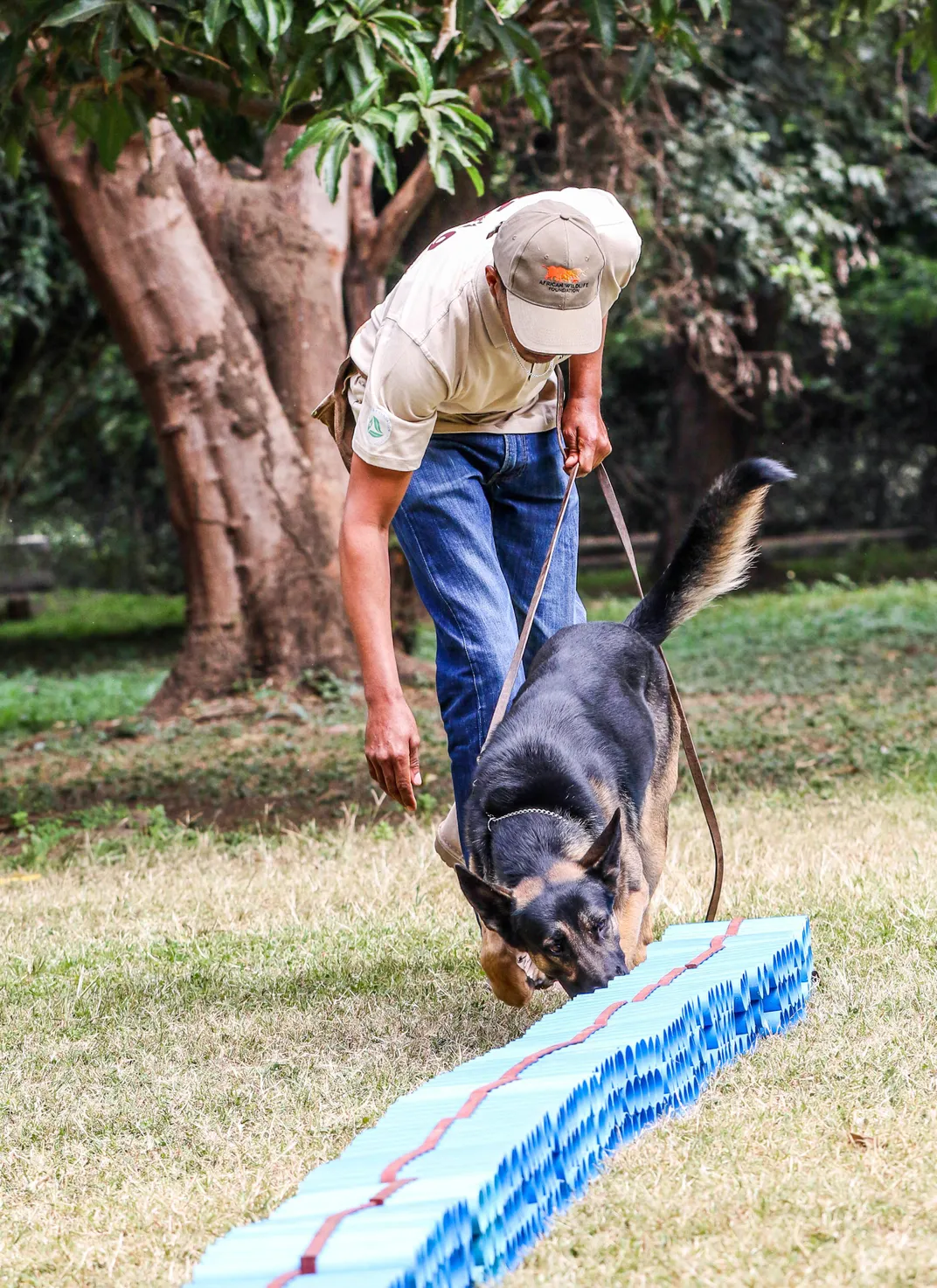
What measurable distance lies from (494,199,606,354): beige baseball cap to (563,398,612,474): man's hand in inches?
20.7

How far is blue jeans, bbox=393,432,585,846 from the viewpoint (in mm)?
3854

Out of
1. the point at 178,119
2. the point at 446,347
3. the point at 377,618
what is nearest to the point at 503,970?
the point at 377,618

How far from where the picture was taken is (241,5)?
441cm

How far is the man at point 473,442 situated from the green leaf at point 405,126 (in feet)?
2.74

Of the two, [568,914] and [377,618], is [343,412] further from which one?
[568,914]

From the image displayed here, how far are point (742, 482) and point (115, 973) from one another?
2.33m

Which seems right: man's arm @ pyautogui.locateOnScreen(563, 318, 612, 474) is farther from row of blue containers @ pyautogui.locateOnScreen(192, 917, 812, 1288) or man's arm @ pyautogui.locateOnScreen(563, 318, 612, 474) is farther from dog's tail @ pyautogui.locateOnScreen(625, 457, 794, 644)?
row of blue containers @ pyautogui.locateOnScreen(192, 917, 812, 1288)

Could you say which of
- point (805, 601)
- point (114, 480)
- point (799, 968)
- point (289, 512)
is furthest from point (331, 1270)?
point (114, 480)

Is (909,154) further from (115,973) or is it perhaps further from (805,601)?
(115,973)

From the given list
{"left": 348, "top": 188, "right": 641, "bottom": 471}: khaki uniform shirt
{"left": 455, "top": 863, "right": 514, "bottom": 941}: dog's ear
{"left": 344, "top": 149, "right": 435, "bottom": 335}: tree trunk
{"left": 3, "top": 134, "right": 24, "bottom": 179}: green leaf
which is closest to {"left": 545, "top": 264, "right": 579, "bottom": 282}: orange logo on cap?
{"left": 348, "top": 188, "right": 641, "bottom": 471}: khaki uniform shirt

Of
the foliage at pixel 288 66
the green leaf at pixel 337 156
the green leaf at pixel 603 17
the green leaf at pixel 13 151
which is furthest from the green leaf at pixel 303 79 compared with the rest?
the green leaf at pixel 13 151

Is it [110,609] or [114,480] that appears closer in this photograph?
[110,609]

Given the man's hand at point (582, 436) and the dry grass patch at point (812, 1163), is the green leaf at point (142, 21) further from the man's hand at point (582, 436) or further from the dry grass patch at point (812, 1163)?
the dry grass patch at point (812, 1163)

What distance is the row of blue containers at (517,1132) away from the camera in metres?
2.03
